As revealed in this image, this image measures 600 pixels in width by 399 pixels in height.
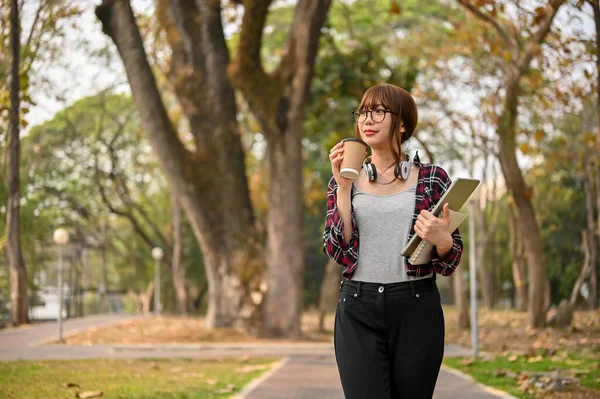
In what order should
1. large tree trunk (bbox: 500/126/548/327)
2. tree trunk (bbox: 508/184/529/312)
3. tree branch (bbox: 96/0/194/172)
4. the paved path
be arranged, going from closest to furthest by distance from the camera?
the paved path
tree branch (bbox: 96/0/194/172)
large tree trunk (bbox: 500/126/548/327)
tree trunk (bbox: 508/184/529/312)

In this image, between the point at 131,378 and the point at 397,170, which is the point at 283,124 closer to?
the point at 131,378

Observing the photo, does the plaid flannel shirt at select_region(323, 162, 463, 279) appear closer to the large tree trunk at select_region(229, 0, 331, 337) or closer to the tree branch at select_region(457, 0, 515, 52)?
the tree branch at select_region(457, 0, 515, 52)

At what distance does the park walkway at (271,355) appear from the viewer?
7.16 m

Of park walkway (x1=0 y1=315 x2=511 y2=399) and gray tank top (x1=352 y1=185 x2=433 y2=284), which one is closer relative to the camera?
gray tank top (x1=352 y1=185 x2=433 y2=284)

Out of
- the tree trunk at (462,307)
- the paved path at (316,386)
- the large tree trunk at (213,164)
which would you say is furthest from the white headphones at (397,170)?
the tree trunk at (462,307)

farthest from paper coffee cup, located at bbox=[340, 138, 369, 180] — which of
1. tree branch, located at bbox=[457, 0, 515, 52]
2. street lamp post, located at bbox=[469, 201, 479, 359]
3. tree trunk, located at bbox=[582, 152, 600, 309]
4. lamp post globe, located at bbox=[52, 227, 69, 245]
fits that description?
tree trunk, located at bbox=[582, 152, 600, 309]

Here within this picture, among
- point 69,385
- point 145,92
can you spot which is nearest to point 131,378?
point 69,385

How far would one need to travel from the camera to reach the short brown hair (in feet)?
12.1

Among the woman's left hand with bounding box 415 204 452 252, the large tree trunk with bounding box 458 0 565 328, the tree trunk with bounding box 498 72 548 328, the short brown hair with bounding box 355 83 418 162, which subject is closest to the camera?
the woman's left hand with bounding box 415 204 452 252

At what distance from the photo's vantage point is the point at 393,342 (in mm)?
3596

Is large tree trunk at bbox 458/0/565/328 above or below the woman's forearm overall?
above

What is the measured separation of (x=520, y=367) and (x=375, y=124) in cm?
854

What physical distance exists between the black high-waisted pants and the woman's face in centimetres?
59

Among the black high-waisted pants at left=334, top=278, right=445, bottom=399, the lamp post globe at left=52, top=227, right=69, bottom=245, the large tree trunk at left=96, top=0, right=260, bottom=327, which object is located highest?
the large tree trunk at left=96, top=0, right=260, bottom=327
